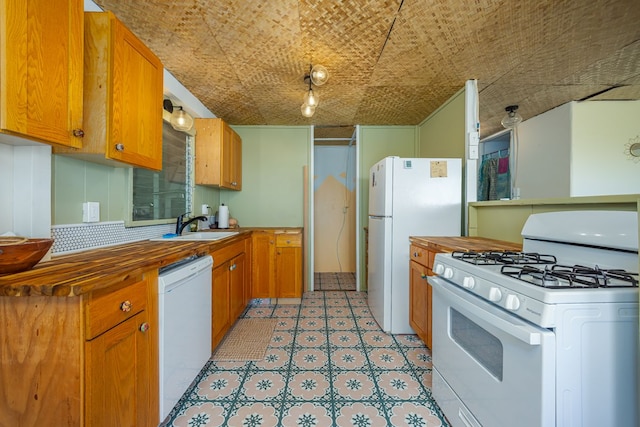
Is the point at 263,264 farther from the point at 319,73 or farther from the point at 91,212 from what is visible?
the point at 319,73

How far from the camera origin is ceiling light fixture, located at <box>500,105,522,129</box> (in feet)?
8.54

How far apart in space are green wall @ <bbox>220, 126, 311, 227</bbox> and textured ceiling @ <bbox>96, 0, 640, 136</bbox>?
82 cm

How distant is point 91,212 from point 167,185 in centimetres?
84

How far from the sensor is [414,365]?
1.81 m

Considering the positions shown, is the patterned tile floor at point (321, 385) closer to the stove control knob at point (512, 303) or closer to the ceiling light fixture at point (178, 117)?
the stove control knob at point (512, 303)

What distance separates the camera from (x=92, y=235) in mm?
1484

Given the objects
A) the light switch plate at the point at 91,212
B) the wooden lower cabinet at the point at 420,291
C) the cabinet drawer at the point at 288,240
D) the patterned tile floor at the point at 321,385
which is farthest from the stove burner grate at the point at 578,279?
the cabinet drawer at the point at 288,240

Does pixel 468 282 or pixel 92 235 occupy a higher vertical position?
pixel 92 235

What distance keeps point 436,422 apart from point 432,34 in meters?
2.26

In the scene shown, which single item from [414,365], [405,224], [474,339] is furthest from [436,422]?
[405,224]

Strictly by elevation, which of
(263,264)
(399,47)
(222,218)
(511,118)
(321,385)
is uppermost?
(399,47)

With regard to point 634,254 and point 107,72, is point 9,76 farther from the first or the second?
point 634,254

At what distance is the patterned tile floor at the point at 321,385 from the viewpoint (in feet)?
4.46

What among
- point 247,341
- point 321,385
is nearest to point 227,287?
point 247,341
